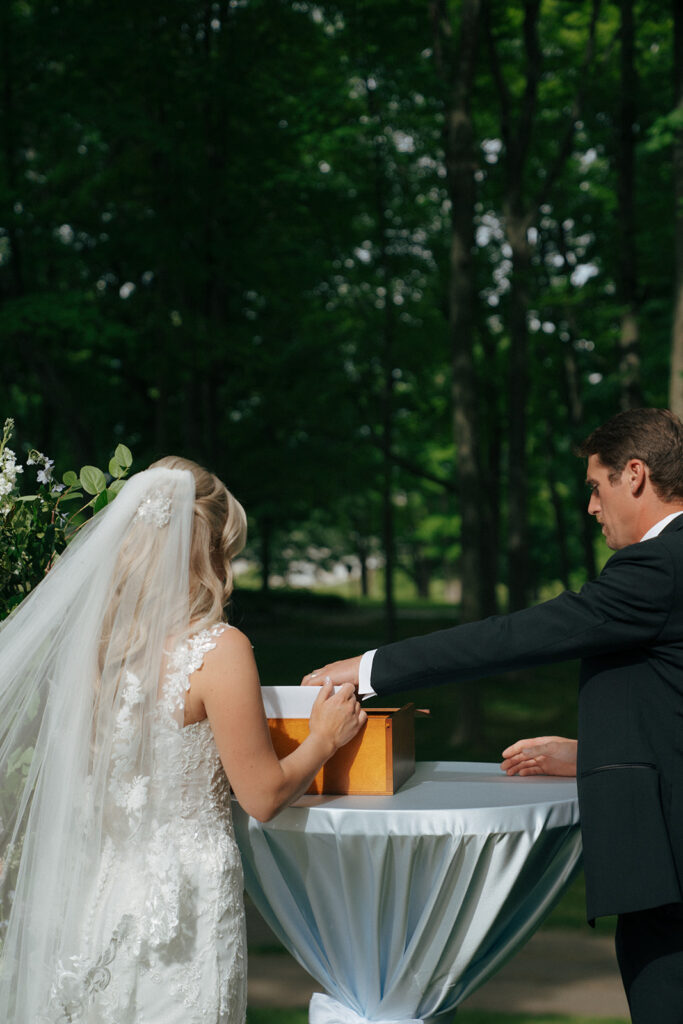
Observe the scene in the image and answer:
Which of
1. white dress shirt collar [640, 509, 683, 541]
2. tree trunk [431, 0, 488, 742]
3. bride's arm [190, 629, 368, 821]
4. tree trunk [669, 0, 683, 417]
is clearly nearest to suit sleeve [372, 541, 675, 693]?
white dress shirt collar [640, 509, 683, 541]

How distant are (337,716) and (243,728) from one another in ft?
1.19

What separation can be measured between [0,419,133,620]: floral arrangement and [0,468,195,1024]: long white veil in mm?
417

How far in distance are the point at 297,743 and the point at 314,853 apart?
0.28 m

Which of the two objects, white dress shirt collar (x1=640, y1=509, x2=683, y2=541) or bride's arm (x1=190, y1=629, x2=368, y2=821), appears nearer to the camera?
bride's arm (x1=190, y1=629, x2=368, y2=821)

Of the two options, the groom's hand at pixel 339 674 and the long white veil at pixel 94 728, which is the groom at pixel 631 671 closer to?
the groom's hand at pixel 339 674

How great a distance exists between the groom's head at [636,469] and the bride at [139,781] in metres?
0.93

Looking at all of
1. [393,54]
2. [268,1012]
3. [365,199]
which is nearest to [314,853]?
[268,1012]

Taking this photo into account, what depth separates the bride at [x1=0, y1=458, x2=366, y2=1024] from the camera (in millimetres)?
2555

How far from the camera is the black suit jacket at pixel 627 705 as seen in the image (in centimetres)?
253

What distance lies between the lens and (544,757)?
10.6 ft

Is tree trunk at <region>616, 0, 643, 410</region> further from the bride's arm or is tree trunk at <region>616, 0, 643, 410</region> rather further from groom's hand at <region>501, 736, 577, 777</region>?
the bride's arm

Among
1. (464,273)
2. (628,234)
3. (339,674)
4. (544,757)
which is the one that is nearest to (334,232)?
(628,234)

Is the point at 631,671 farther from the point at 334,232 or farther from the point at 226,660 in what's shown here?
the point at 334,232

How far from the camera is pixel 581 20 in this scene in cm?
1452
